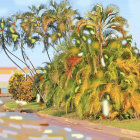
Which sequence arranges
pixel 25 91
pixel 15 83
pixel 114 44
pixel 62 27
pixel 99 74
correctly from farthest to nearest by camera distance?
pixel 15 83 → pixel 25 91 → pixel 62 27 → pixel 114 44 → pixel 99 74

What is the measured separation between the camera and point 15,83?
100 ft

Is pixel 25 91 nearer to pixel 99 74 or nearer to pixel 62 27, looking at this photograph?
pixel 62 27

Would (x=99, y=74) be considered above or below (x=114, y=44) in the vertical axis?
below

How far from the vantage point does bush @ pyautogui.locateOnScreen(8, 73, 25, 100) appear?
3037cm

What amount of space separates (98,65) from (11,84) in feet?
57.1

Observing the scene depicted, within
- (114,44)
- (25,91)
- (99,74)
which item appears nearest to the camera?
(99,74)

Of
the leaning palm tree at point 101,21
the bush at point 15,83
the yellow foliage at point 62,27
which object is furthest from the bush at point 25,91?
the leaning palm tree at point 101,21

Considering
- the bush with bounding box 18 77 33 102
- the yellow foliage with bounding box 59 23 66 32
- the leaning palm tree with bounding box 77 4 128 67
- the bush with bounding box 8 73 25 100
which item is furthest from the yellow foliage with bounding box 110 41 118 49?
the bush with bounding box 8 73 25 100

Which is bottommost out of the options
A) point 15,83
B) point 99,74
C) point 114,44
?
point 15,83

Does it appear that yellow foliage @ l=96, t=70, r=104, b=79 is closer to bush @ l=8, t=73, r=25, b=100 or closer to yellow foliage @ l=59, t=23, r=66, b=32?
yellow foliage @ l=59, t=23, r=66, b=32

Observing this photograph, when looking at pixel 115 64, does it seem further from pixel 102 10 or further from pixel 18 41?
pixel 18 41

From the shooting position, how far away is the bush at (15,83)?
30366mm

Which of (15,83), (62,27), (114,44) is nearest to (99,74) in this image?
(114,44)

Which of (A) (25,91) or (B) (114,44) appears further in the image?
(A) (25,91)
